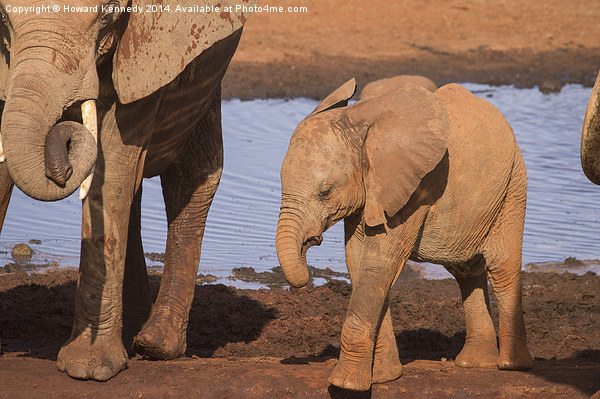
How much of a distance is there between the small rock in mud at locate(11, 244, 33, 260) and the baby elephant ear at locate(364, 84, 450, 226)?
363 cm

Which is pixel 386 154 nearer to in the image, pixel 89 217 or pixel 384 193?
pixel 384 193

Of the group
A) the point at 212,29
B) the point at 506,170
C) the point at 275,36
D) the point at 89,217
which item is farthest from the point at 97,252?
the point at 275,36

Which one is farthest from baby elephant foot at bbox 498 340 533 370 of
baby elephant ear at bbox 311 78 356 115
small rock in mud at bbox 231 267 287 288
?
small rock in mud at bbox 231 267 287 288

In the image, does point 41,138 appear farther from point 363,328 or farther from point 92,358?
point 363,328

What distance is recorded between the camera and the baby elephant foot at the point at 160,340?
4.98 m

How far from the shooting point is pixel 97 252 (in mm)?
4480

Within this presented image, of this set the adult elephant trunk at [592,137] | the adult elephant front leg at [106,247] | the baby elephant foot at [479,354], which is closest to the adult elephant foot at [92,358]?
the adult elephant front leg at [106,247]

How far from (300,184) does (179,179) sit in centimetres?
162

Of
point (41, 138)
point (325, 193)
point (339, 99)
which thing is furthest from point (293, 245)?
point (41, 138)

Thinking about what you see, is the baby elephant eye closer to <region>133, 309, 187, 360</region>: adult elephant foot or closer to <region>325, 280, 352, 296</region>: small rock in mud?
<region>133, 309, 187, 360</region>: adult elephant foot

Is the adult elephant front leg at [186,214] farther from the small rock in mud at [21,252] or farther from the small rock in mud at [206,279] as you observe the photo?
the small rock in mud at [21,252]

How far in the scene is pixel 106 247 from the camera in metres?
4.49

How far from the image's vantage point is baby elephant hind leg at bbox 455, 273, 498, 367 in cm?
498

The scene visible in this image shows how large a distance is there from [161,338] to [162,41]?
58.8 inches
